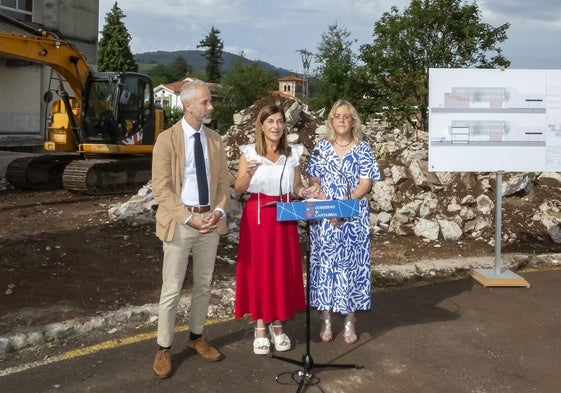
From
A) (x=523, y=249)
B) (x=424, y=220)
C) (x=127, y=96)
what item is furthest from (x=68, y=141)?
(x=523, y=249)

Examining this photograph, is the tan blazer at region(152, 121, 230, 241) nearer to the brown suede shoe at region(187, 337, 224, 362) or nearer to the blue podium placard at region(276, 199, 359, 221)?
the blue podium placard at region(276, 199, 359, 221)

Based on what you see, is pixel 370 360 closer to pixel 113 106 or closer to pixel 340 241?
pixel 340 241

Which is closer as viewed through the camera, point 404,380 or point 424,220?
point 404,380

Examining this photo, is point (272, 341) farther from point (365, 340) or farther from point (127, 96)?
point (127, 96)

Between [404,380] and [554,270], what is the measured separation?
4.21 meters

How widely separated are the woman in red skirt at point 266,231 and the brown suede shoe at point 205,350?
1.03ft

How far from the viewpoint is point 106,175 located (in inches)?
568

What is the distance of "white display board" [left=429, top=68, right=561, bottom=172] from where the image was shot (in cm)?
703

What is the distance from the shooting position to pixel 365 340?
5.29 meters

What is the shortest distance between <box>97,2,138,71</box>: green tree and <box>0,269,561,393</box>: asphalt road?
2539 inches

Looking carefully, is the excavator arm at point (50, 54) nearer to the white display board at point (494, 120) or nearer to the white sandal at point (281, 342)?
the white display board at point (494, 120)

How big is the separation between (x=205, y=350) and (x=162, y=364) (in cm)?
41

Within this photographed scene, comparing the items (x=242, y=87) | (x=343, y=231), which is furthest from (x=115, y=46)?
(x=343, y=231)

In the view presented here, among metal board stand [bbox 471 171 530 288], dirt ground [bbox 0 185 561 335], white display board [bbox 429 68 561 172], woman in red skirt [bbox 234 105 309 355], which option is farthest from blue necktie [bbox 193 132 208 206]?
metal board stand [bbox 471 171 530 288]
